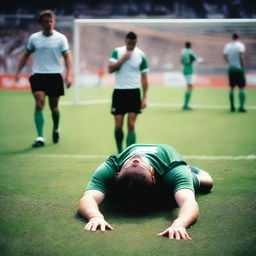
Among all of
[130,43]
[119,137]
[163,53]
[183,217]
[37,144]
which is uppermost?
[130,43]

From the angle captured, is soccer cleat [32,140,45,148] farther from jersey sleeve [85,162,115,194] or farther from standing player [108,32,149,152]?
jersey sleeve [85,162,115,194]

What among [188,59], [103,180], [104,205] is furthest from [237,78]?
[103,180]

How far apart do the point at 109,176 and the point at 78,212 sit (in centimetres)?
41

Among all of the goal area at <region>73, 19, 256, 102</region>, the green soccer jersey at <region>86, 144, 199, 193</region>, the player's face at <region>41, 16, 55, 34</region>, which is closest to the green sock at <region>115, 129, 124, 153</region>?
the player's face at <region>41, 16, 55, 34</region>

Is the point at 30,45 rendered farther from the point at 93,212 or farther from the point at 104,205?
the point at 93,212

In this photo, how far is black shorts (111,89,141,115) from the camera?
6.70 meters

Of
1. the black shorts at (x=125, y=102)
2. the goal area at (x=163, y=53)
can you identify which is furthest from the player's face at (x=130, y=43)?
the goal area at (x=163, y=53)

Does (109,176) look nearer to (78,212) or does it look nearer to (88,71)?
(78,212)

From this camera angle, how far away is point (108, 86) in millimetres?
20266

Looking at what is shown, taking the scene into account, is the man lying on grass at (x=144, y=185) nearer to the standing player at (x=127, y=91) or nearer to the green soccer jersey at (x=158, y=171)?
the green soccer jersey at (x=158, y=171)

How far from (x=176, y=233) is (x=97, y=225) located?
0.64 metres

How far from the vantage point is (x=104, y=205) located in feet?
14.0

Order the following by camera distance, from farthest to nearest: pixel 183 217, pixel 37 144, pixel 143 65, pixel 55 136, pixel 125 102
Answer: pixel 55 136, pixel 37 144, pixel 143 65, pixel 125 102, pixel 183 217

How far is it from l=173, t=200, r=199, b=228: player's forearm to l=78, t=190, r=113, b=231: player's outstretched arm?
0.56m
